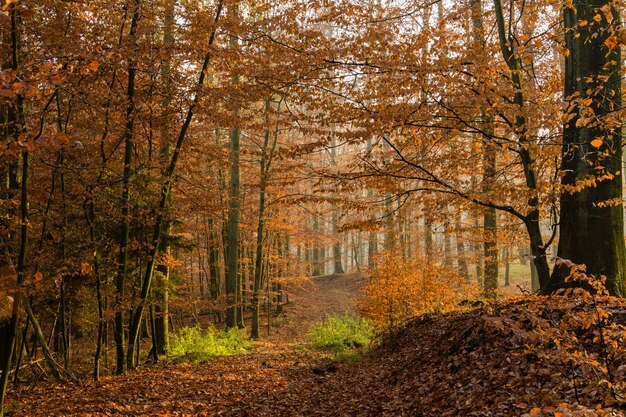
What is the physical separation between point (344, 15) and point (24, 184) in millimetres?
5842

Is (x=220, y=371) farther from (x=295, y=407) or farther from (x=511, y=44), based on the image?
(x=511, y=44)

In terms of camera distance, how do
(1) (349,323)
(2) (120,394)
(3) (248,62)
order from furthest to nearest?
(1) (349,323)
(3) (248,62)
(2) (120,394)

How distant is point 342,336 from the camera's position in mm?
13492

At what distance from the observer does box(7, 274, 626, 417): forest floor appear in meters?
3.82

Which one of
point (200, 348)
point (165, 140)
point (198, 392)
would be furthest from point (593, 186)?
point (200, 348)

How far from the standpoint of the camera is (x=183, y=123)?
8.80m

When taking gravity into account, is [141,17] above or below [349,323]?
above

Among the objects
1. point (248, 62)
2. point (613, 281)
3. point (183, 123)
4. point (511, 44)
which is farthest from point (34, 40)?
point (613, 281)

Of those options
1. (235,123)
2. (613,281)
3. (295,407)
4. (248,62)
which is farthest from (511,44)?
(295,407)

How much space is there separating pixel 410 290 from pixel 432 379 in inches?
217

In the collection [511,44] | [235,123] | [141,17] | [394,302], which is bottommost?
[394,302]

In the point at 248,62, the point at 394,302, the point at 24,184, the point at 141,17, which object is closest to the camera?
the point at 24,184

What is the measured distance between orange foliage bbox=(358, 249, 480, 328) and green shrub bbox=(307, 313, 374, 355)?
957mm

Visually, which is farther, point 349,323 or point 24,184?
point 349,323
